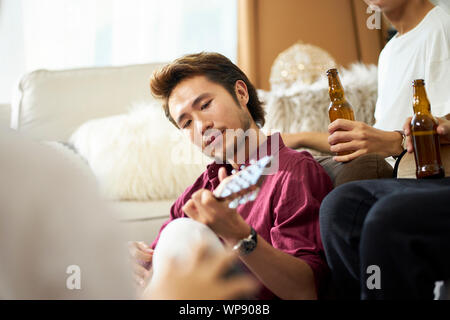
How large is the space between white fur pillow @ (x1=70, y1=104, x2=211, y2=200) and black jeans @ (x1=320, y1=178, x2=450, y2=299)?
115cm

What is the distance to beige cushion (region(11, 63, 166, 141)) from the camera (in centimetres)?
232

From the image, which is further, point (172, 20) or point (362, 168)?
point (172, 20)

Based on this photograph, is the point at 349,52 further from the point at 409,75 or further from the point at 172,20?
the point at 409,75

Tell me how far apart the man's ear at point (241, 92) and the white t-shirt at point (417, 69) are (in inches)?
18.6

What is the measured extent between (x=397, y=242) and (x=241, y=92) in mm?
611

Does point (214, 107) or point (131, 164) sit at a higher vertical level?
point (214, 107)

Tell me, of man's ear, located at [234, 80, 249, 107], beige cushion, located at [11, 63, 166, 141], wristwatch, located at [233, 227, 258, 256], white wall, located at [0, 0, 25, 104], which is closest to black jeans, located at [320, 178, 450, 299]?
wristwatch, located at [233, 227, 258, 256]

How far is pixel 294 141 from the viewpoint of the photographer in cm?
147

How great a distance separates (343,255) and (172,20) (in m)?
2.78

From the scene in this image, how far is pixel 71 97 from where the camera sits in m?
2.36
